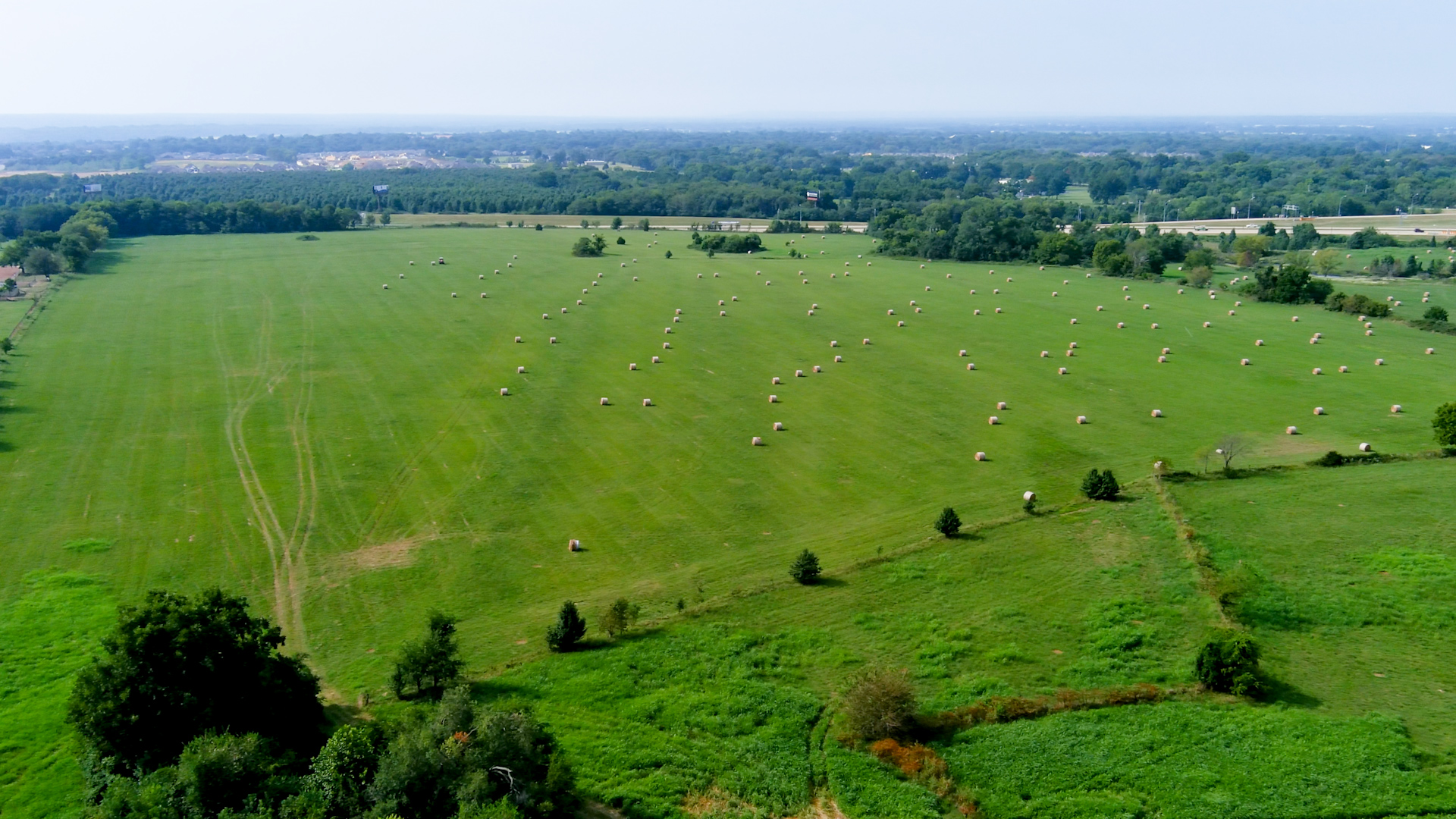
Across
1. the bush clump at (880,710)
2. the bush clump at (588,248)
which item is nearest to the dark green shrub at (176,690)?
the bush clump at (880,710)

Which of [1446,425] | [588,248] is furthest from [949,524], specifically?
[588,248]

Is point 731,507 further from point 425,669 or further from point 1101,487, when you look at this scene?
point 425,669

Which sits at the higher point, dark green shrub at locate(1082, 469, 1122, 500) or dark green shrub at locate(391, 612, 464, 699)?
dark green shrub at locate(1082, 469, 1122, 500)

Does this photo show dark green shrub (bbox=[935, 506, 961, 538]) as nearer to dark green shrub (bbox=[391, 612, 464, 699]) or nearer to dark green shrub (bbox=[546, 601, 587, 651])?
dark green shrub (bbox=[546, 601, 587, 651])

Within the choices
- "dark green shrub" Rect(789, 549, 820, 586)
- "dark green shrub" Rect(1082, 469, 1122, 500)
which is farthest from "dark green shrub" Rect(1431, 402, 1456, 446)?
"dark green shrub" Rect(789, 549, 820, 586)

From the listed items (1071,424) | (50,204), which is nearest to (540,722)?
(1071,424)

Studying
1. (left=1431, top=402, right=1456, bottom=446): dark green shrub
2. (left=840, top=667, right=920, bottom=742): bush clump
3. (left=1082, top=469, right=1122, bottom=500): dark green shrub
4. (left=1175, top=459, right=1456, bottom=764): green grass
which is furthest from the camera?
(left=1431, top=402, right=1456, bottom=446): dark green shrub

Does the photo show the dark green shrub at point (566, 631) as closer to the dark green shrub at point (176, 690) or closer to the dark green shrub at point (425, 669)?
the dark green shrub at point (425, 669)
